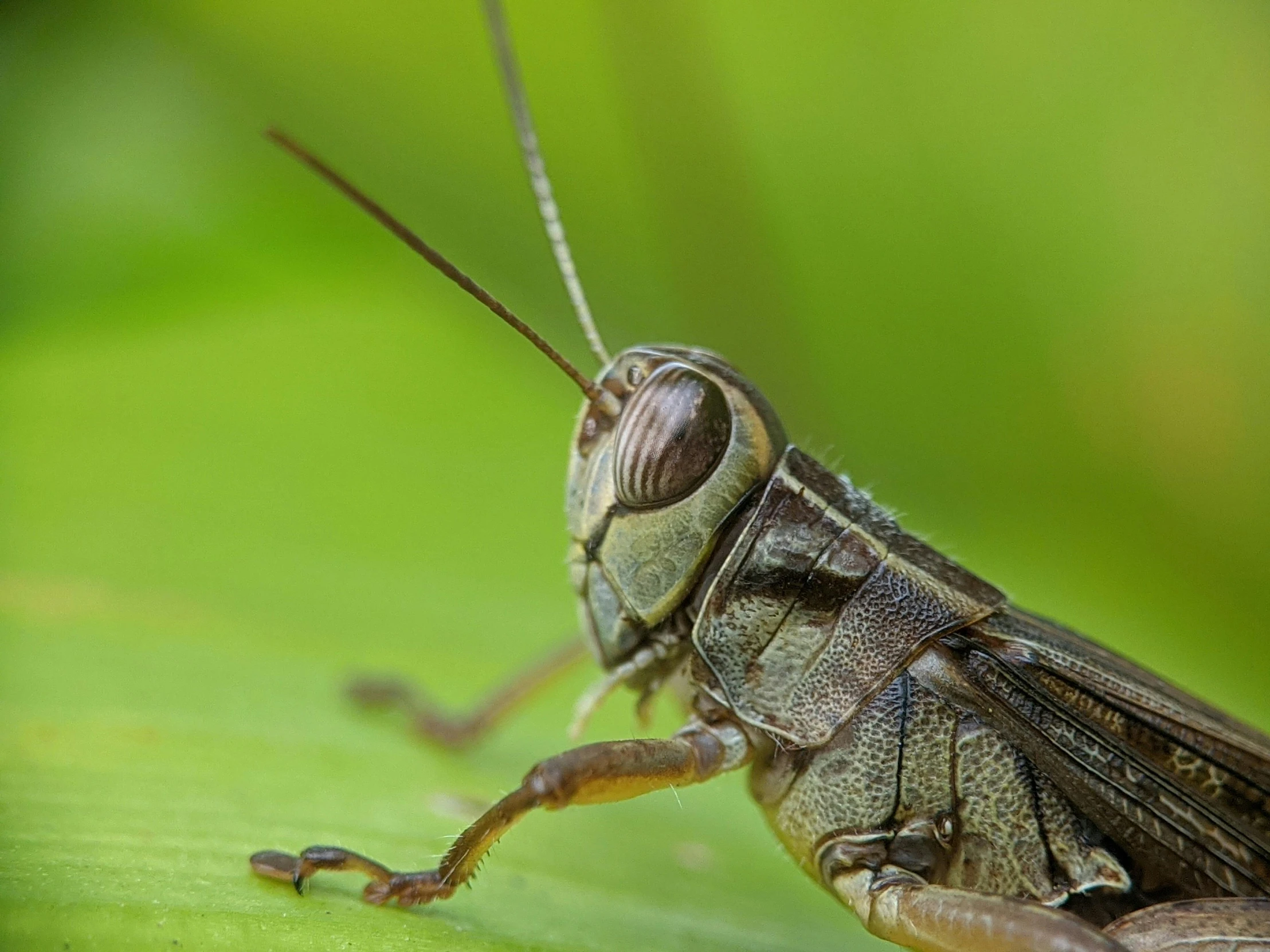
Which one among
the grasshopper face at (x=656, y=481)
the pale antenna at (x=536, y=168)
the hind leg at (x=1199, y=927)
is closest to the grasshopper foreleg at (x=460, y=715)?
the grasshopper face at (x=656, y=481)

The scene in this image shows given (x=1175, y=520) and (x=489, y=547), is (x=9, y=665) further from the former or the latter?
(x=1175, y=520)

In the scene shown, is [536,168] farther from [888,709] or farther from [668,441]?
[888,709]

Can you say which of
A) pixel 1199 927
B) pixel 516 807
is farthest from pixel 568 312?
pixel 1199 927

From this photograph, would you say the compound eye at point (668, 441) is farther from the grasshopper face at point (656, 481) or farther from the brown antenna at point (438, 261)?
the brown antenna at point (438, 261)

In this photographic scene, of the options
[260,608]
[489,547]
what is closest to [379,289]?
[489,547]

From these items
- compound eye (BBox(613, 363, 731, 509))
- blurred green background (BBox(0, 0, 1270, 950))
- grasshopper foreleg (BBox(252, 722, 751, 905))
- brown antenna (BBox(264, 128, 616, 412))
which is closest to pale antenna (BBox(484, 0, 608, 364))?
brown antenna (BBox(264, 128, 616, 412))
